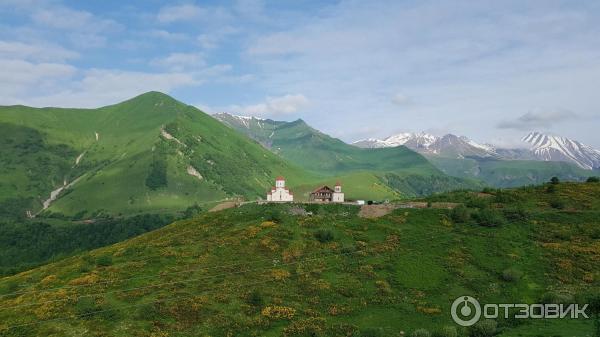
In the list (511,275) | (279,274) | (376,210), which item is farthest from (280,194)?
(511,275)

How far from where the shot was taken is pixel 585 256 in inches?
2469

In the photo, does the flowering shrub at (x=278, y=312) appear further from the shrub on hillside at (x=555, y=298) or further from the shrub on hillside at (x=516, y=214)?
the shrub on hillside at (x=516, y=214)

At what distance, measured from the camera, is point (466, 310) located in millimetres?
51906

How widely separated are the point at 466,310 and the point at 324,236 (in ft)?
88.7

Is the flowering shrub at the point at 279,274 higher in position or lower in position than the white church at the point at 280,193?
lower

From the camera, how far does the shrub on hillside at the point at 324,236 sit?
7288 cm

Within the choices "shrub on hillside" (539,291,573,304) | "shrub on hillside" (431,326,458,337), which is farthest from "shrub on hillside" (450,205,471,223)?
"shrub on hillside" (431,326,458,337)

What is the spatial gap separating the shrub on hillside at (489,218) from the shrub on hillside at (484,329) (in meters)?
36.8

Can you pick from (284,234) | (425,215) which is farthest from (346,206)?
(284,234)

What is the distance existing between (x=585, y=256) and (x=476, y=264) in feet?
52.0

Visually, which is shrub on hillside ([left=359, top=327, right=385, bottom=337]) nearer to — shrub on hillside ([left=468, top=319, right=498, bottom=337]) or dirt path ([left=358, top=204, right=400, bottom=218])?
shrub on hillside ([left=468, top=319, right=498, bottom=337])

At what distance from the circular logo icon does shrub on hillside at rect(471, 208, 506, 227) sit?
26.5 metres

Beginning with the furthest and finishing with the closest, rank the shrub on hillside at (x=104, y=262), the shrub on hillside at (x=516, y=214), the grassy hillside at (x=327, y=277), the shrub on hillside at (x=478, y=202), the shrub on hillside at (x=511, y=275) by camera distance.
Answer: the shrub on hillside at (x=478, y=202), the shrub on hillside at (x=516, y=214), the shrub on hillside at (x=104, y=262), the shrub on hillside at (x=511, y=275), the grassy hillside at (x=327, y=277)

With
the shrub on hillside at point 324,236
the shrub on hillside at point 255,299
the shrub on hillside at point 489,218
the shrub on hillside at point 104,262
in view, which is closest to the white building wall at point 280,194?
the shrub on hillside at point 324,236
